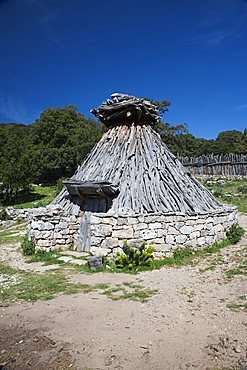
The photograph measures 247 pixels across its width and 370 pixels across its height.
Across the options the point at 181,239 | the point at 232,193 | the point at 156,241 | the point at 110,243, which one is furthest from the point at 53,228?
the point at 232,193

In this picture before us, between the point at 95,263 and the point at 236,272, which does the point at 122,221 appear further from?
the point at 236,272

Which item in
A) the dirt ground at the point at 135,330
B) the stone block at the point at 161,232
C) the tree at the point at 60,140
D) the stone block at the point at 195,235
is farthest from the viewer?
the tree at the point at 60,140

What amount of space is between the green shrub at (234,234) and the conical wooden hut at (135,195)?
0.73 feet

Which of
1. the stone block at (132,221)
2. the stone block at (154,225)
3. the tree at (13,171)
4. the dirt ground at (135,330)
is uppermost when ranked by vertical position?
the tree at (13,171)

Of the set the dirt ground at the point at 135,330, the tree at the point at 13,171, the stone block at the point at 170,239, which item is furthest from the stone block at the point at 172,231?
the tree at the point at 13,171

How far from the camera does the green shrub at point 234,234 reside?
404 inches

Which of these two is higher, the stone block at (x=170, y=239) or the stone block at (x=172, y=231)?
the stone block at (x=172, y=231)

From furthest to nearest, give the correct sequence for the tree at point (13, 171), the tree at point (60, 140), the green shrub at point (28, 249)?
the tree at point (60, 140) < the tree at point (13, 171) < the green shrub at point (28, 249)

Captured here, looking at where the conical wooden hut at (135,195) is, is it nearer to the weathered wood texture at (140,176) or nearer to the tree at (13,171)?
the weathered wood texture at (140,176)

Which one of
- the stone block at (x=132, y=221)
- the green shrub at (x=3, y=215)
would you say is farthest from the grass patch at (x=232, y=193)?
the green shrub at (x=3, y=215)

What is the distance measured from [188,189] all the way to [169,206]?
1.46 m

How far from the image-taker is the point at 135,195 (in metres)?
9.59

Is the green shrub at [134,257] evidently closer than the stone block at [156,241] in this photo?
Yes

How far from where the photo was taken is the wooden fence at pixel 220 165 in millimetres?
26141
